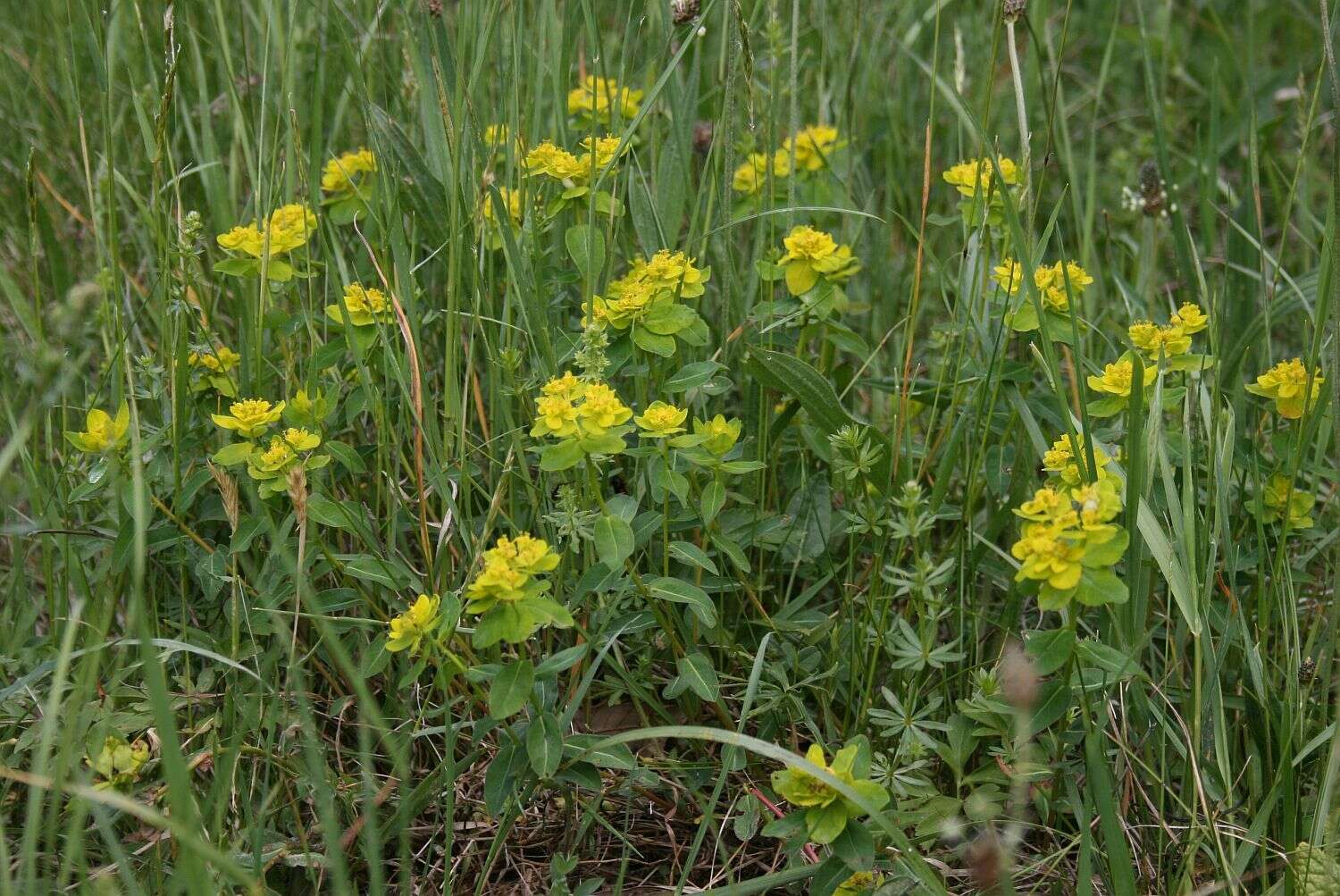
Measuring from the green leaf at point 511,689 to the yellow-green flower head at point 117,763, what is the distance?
1.61ft

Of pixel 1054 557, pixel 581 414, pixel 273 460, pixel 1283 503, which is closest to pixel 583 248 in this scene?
pixel 581 414

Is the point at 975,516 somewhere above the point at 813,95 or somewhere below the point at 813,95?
below

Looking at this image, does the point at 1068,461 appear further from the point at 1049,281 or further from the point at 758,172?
the point at 758,172

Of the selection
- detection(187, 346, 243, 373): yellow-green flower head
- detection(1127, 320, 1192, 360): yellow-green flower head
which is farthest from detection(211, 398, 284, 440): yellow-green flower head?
detection(1127, 320, 1192, 360): yellow-green flower head

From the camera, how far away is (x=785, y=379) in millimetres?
1918

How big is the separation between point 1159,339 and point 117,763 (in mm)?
1516

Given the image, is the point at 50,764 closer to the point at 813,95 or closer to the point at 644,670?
the point at 644,670

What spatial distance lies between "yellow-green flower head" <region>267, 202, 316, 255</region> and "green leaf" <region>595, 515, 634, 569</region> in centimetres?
73

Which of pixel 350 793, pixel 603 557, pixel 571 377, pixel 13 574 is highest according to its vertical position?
pixel 571 377

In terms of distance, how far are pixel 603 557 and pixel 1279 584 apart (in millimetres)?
978

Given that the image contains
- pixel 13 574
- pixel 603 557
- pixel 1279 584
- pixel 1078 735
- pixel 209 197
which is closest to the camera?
pixel 603 557

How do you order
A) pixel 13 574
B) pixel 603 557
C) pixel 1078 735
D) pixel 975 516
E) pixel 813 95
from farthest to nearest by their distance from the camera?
pixel 813 95, pixel 975 516, pixel 13 574, pixel 1078 735, pixel 603 557

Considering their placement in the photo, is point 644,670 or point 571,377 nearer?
point 571,377

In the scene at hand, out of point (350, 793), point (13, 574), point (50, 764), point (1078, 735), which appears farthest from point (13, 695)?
point (1078, 735)
